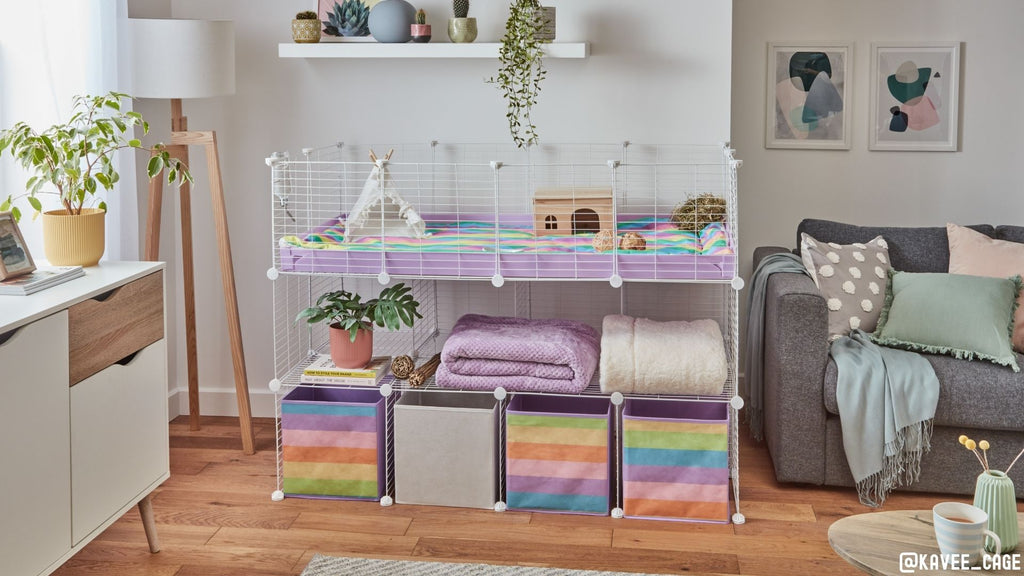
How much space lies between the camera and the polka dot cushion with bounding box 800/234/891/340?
11.3 feet

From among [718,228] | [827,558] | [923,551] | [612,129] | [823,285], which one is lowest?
[827,558]

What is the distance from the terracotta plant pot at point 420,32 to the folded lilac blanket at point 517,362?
1.03m

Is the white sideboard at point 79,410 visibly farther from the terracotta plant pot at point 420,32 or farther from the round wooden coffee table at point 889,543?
the round wooden coffee table at point 889,543

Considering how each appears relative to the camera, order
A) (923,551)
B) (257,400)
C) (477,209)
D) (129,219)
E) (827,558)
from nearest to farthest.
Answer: (923,551) → (827,558) → (129,219) → (477,209) → (257,400)

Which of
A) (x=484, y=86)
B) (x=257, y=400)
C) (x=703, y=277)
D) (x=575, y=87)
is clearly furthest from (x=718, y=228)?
(x=257, y=400)

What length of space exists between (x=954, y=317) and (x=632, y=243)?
1097 mm

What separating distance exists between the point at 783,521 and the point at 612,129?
1435 millimetres

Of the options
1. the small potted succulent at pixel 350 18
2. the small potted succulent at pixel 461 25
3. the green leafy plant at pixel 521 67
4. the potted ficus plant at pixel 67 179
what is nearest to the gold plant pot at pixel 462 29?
the small potted succulent at pixel 461 25

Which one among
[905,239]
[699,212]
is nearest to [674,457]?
[699,212]

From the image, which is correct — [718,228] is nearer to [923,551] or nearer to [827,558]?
[827,558]

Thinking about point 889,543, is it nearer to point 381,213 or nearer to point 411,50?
point 381,213

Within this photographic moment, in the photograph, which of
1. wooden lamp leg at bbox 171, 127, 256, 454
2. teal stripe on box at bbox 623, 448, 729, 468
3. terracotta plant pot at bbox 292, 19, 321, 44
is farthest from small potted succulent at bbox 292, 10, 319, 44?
teal stripe on box at bbox 623, 448, 729, 468

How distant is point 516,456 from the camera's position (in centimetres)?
313

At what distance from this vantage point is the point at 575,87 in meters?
3.55
